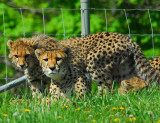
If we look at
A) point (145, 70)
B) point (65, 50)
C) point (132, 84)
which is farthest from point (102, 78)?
point (65, 50)

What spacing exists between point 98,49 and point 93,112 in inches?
72.5

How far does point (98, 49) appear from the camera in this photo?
195 inches

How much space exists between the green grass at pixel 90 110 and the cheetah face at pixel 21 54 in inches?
22.7

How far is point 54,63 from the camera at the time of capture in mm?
3887

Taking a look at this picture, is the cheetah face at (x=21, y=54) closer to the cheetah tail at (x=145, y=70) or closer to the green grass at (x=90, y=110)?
the green grass at (x=90, y=110)

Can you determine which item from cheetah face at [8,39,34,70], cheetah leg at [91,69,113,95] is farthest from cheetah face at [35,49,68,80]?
cheetah leg at [91,69,113,95]

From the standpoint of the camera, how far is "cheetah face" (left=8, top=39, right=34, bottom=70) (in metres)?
4.39

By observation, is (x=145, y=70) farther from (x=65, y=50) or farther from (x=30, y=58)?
(x=30, y=58)

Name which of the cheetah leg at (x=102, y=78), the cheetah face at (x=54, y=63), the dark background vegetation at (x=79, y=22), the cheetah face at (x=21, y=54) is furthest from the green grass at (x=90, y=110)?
the dark background vegetation at (x=79, y=22)

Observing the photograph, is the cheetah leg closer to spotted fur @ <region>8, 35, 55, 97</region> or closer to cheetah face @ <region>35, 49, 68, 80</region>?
spotted fur @ <region>8, 35, 55, 97</region>

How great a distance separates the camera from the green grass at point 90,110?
3.01 metres

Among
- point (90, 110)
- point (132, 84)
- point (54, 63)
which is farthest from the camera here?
point (132, 84)

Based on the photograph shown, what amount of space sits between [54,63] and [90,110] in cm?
81

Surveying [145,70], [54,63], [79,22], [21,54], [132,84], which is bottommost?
[132,84]
